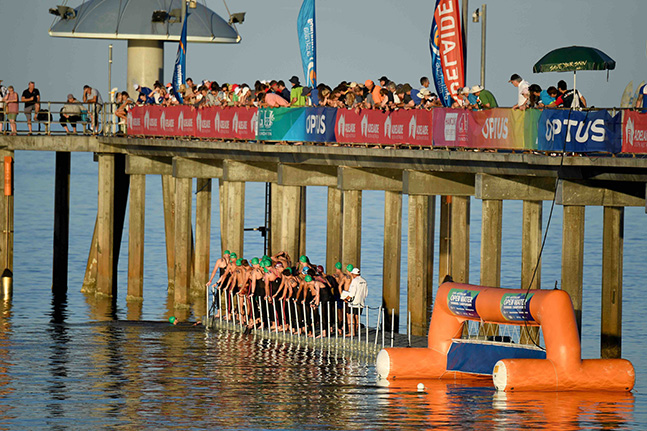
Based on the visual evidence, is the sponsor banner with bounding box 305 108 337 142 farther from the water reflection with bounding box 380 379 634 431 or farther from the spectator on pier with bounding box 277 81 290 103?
the water reflection with bounding box 380 379 634 431

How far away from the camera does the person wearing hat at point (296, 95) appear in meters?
36.6

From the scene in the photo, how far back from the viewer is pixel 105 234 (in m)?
43.2

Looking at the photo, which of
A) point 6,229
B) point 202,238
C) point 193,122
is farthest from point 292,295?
point 6,229

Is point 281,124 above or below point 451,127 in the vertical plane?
above

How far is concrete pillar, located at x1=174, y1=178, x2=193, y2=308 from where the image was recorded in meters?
41.0

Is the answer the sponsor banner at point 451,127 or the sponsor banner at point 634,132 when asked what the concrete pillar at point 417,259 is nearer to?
the sponsor banner at point 451,127

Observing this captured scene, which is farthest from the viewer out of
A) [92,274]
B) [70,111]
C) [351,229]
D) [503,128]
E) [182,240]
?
[92,274]

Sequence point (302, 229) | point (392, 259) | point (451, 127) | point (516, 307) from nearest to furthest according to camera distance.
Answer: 1. point (516, 307)
2. point (451, 127)
3. point (392, 259)
4. point (302, 229)

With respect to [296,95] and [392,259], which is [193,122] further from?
[392,259]

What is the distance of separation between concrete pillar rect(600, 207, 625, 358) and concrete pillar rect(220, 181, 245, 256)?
10997 millimetres

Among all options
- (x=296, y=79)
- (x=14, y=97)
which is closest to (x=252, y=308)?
(x=296, y=79)

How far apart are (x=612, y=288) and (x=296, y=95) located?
1002cm

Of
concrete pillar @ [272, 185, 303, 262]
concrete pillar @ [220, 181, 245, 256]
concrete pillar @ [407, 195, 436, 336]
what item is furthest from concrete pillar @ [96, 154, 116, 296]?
concrete pillar @ [407, 195, 436, 336]

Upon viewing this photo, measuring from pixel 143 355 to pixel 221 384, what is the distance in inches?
162
